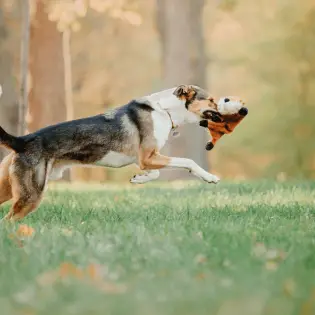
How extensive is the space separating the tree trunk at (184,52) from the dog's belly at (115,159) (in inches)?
349

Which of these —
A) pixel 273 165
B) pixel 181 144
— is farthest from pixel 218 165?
pixel 181 144

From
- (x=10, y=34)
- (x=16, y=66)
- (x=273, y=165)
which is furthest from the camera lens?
(x=273, y=165)

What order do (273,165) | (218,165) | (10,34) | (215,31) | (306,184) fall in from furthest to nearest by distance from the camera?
(218,165), (273,165), (215,31), (10,34), (306,184)

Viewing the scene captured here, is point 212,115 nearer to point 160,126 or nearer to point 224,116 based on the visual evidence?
point 224,116

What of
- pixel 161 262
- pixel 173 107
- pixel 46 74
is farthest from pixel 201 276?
pixel 46 74

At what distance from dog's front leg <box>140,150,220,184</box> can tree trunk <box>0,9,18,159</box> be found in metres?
6.48

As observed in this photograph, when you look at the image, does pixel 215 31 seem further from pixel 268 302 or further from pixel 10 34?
pixel 268 302

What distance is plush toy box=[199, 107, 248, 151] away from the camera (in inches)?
265

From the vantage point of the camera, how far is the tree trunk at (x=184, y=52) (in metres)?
15.6

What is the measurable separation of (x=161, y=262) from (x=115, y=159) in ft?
9.13

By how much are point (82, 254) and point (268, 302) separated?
1.43 metres

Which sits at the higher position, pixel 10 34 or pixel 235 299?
pixel 10 34

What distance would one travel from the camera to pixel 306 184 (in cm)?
1082

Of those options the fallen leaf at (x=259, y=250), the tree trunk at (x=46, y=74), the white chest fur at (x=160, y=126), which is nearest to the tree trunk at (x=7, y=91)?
the tree trunk at (x=46, y=74)
